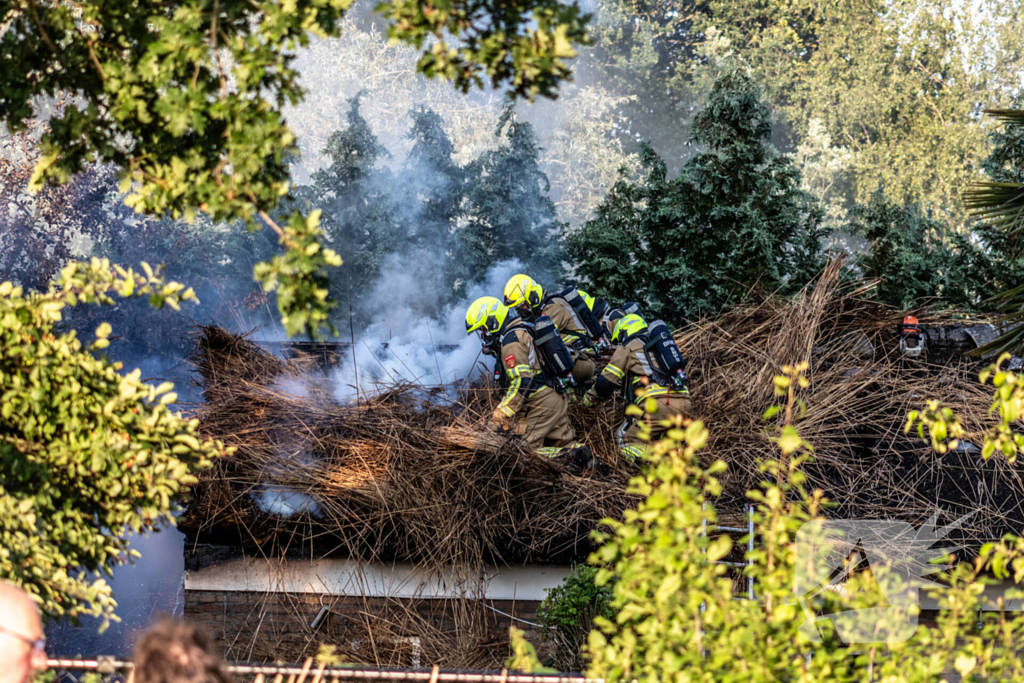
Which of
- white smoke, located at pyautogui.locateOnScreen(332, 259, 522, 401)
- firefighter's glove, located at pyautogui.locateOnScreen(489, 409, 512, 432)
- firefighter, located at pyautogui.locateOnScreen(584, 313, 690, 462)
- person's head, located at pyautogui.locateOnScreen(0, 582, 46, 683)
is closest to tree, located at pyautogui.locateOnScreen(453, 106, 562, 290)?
white smoke, located at pyautogui.locateOnScreen(332, 259, 522, 401)

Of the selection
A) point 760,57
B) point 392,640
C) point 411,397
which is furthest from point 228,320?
point 760,57

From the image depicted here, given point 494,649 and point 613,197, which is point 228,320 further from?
point 494,649

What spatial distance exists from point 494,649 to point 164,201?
207 inches

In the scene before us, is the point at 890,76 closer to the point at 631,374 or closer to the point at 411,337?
the point at 411,337

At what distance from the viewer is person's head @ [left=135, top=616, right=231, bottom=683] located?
225 centimetres

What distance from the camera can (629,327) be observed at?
28.2ft

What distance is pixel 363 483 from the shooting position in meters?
7.64

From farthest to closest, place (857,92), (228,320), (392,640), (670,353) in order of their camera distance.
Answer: (857,92) → (228,320) → (670,353) → (392,640)

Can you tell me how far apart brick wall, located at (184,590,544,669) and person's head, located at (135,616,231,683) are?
5.36 m

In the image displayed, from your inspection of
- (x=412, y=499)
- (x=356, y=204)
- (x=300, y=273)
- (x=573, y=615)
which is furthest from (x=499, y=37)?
(x=356, y=204)

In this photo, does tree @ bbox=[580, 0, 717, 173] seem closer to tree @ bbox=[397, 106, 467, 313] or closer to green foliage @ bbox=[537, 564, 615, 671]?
tree @ bbox=[397, 106, 467, 313]

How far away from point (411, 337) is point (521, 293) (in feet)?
14.0

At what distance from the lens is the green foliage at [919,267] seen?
44.4 ft

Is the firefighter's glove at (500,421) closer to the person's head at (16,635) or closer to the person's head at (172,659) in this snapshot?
the person's head at (16,635)
